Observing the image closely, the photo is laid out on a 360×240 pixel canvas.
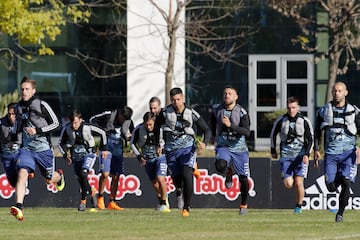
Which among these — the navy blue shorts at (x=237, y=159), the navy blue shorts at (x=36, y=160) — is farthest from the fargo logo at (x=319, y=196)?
the navy blue shorts at (x=36, y=160)

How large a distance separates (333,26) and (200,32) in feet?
14.2

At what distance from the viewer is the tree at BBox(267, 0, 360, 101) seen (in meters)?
31.8

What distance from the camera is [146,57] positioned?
3559 cm

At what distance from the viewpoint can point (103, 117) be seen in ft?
77.2

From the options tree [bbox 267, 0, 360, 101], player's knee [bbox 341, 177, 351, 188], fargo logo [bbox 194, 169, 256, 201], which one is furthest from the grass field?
tree [bbox 267, 0, 360, 101]

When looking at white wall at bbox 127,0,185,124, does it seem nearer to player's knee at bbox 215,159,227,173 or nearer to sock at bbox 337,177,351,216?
player's knee at bbox 215,159,227,173

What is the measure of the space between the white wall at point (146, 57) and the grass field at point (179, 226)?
15.9 meters

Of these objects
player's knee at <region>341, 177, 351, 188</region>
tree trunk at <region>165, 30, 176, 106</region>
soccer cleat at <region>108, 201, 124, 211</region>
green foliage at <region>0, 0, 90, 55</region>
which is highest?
green foliage at <region>0, 0, 90, 55</region>

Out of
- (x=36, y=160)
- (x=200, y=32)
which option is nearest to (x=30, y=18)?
(x=200, y=32)

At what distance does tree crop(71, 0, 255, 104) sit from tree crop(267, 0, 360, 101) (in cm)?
166

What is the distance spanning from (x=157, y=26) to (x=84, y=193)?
534 inches

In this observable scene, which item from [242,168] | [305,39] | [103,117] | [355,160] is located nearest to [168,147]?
[242,168]

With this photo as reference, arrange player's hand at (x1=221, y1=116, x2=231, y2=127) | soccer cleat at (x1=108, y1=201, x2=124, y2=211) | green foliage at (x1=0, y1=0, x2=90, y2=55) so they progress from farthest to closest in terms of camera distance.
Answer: green foliage at (x1=0, y1=0, x2=90, y2=55), soccer cleat at (x1=108, y1=201, x2=124, y2=211), player's hand at (x1=221, y1=116, x2=231, y2=127)

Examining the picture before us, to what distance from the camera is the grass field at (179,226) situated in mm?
15078
